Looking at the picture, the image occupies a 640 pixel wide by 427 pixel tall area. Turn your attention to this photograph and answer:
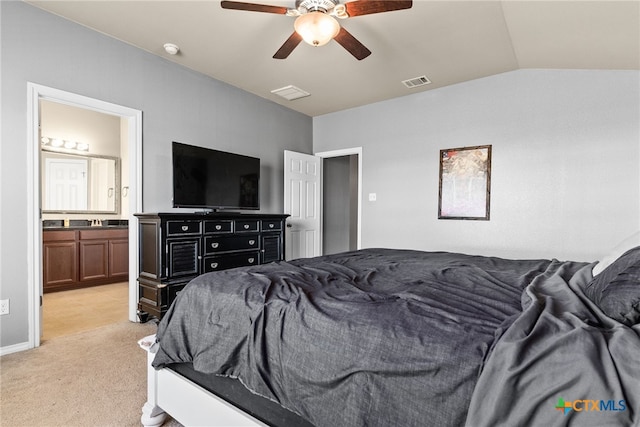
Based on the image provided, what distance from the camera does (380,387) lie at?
0.92m

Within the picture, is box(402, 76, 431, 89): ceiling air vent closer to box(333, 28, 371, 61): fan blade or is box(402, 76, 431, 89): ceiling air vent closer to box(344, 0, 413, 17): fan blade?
box(333, 28, 371, 61): fan blade

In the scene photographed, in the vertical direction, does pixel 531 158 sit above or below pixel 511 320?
above

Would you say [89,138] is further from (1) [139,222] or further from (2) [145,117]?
(1) [139,222]

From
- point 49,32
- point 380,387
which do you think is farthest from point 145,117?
point 380,387

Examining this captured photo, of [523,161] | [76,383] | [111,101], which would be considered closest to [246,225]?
[111,101]

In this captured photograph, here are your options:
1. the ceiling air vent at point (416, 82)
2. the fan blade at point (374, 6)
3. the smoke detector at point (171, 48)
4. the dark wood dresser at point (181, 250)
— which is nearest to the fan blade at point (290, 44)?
the fan blade at point (374, 6)

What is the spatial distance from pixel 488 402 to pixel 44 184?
19.6ft

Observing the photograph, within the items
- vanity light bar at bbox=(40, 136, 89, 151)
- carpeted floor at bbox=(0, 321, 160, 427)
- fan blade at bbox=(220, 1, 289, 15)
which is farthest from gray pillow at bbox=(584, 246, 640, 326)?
vanity light bar at bbox=(40, 136, 89, 151)

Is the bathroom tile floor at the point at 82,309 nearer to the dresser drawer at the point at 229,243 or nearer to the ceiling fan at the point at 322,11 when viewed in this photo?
the dresser drawer at the point at 229,243

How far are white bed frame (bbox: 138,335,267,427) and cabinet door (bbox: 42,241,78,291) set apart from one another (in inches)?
144

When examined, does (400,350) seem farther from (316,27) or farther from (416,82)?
(416,82)

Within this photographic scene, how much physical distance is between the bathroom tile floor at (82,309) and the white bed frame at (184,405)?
1855 millimetres

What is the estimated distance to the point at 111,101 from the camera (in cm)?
307

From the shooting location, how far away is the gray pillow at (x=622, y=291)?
0.88 m
